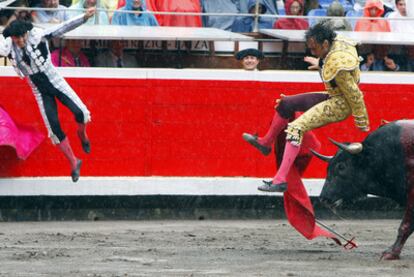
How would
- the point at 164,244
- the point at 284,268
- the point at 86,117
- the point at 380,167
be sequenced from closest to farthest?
the point at 284,268, the point at 380,167, the point at 164,244, the point at 86,117

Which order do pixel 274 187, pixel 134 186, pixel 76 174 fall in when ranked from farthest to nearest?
1. pixel 134 186
2. pixel 76 174
3. pixel 274 187

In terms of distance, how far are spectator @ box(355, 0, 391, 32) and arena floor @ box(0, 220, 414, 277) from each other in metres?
2.19

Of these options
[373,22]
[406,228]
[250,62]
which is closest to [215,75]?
[250,62]

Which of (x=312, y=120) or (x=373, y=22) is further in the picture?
(x=373, y=22)

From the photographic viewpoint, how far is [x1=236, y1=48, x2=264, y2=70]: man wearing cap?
1299 centimetres

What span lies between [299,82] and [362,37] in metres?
0.92

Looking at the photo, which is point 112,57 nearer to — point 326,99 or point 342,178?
point 326,99

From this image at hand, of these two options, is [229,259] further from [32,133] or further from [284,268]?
[32,133]

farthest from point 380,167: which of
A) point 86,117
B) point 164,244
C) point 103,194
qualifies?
point 103,194

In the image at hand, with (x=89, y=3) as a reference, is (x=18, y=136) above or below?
below

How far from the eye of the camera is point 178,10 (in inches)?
541

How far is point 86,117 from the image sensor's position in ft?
38.7

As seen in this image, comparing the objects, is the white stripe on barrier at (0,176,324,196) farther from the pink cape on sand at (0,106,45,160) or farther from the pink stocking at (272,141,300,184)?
the pink stocking at (272,141,300,184)

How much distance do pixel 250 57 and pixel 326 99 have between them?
3005 mm
